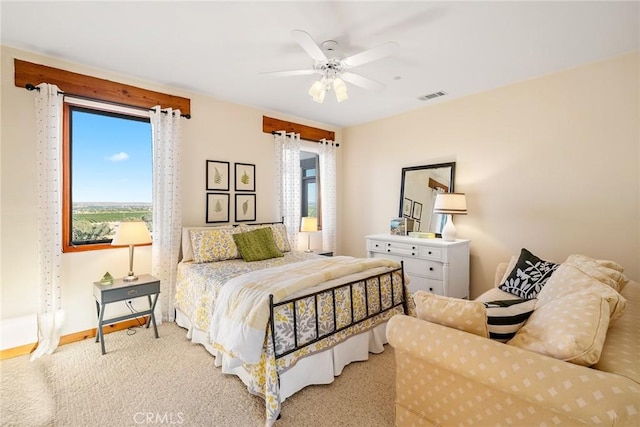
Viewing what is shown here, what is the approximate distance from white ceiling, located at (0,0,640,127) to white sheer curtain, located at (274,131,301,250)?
122 centimetres

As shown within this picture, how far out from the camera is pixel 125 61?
287 centimetres

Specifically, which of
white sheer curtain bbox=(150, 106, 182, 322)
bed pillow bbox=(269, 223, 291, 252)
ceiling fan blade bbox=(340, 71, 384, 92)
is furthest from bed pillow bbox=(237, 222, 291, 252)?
ceiling fan blade bbox=(340, 71, 384, 92)

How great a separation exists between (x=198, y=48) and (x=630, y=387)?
3.35 m

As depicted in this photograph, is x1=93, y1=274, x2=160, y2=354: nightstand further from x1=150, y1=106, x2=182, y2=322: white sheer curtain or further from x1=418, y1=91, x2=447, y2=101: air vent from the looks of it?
x1=418, y1=91, x2=447, y2=101: air vent

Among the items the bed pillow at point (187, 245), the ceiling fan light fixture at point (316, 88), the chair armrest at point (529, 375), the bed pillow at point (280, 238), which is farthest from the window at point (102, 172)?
the chair armrest at point (529, 375)

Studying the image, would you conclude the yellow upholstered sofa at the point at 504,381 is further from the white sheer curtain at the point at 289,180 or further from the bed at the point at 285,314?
the white sheer curtain at the point at 289,180

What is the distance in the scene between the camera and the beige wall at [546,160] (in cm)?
276

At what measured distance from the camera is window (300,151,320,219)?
527 cm

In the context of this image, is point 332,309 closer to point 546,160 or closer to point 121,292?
point 121,292

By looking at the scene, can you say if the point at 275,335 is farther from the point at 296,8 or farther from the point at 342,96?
the point at 296,8

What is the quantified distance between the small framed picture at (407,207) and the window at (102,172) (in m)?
3.36

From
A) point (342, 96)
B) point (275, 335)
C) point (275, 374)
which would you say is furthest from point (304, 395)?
point (342, 96)

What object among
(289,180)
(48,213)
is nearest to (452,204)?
(289,180)

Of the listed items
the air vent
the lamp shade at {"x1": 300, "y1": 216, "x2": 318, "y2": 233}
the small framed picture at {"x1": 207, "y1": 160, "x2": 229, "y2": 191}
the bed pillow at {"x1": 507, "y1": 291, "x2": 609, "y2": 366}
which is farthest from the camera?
the lamp shade at {"x1": 300, "y1": 216, "x2": 318, "y2": 233}
